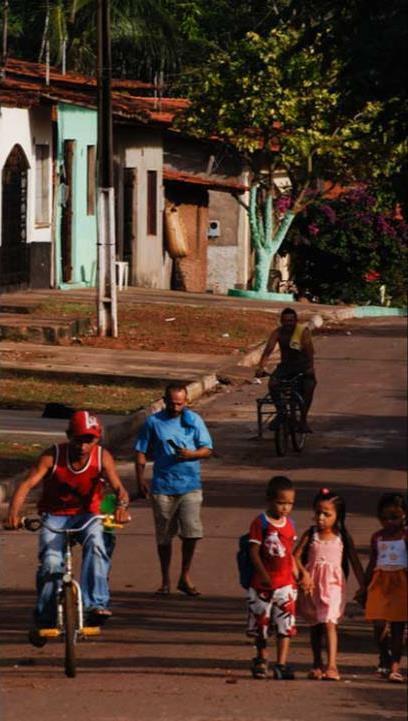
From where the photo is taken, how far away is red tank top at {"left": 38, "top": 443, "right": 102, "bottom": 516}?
10.9 meters

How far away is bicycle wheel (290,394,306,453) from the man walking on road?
23.5 feet

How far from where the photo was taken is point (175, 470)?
43.7 feet

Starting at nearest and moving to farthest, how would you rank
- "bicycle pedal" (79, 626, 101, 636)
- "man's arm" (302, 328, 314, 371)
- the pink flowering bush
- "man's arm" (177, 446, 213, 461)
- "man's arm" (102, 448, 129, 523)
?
"bicycle pedal" (79, 626, 101, 636)
"man's arm" (102, 448, 129, 523)
"man's arm" (177, 446, 213, 461)
"man's arm" (302, 328, 314, 371)
the pink flowering bush

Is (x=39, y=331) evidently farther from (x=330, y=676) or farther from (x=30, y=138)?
(x=330, y=676)

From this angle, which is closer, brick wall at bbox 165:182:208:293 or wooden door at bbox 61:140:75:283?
wooden door at bbox 61:140:75:283

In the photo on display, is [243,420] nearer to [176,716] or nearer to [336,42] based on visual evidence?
[336,42]

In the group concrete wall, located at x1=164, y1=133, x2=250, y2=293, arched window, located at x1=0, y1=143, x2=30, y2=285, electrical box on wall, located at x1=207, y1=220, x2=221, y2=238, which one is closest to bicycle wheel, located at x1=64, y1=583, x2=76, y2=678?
arched window, located at x1=0, y1=143, x2=30, y2=285

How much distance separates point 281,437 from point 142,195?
22312mm

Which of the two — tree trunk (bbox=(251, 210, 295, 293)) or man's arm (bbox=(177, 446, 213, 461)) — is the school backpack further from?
tree trunk (bbox=(251, 210, 295, 293))

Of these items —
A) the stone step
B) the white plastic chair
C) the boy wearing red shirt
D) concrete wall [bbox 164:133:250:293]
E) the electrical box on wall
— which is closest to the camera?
the boy wearing red shirt

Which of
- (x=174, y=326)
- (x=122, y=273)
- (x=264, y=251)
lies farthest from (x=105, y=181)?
(x=264, y=251)

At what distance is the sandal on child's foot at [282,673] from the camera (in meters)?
10.3

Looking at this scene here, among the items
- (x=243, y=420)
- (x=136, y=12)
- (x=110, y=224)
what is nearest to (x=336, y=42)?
(x=243, y=420)

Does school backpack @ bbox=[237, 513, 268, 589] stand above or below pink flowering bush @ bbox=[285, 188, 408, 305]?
below
